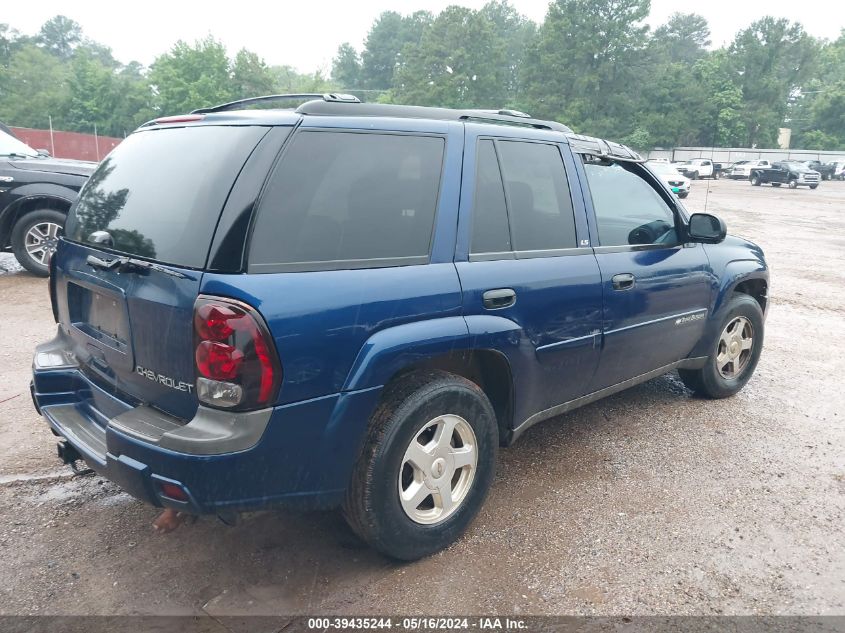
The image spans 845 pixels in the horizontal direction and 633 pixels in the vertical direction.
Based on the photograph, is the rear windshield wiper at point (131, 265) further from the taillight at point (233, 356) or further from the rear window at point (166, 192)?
the taillight at point (233, 356)

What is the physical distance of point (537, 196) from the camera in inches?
129

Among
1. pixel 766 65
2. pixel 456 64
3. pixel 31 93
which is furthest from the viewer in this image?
pixel 456 64

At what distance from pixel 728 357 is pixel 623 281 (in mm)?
1725

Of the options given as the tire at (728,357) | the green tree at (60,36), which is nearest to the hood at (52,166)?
the tire at (728,357)

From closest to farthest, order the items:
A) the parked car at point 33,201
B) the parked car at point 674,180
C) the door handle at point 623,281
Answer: the door handle at point 623,281, the parked car at point 33,201, the parked car at point 674,180

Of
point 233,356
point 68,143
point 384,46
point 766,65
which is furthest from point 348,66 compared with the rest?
point 233,356

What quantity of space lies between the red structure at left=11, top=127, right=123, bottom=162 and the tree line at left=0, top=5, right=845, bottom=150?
1759 centimetres

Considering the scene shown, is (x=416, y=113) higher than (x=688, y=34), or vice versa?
(x=688, y=34)

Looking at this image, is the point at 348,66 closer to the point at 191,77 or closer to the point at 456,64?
the point at 456,64

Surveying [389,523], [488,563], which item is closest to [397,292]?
[389,523]

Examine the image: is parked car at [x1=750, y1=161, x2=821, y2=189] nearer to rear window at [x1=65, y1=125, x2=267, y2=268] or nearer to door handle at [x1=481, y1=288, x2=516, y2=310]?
door handle at [x1=481, y1=288, x2=516, y2=310]

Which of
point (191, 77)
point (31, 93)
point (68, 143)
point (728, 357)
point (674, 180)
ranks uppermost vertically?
point (191, 77)

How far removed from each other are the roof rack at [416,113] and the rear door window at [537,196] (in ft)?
0.62

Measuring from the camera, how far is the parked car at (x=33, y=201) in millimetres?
7469
